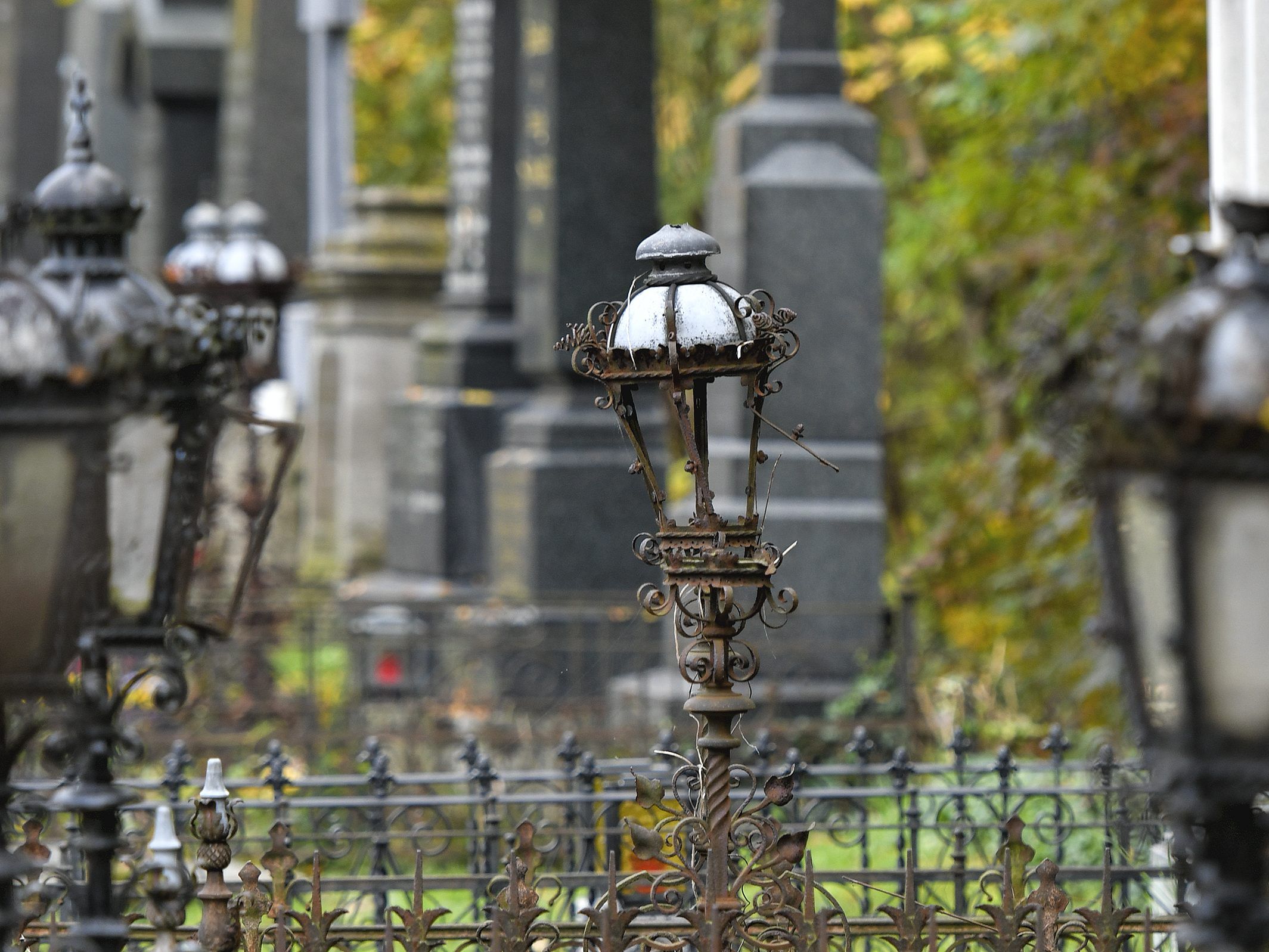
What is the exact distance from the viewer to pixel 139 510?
412cm

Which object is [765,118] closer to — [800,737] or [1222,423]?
[800,737]

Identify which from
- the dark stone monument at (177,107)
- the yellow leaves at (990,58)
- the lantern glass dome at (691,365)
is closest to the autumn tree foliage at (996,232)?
the yellow leaves at (990,58)

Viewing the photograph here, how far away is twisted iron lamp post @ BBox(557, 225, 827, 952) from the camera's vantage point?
4812 mm

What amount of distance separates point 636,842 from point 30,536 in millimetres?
1875

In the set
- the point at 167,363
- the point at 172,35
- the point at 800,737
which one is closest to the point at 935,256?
the point at 800,737

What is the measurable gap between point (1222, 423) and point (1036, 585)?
383 inches

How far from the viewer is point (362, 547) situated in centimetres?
1778

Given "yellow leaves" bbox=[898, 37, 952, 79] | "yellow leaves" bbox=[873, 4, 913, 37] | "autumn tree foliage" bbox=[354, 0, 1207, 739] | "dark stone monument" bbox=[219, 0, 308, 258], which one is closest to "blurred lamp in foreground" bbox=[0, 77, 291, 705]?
"autumn tree foliage" bbox=[354, 0, 1207, 739]

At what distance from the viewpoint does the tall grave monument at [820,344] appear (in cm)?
1086

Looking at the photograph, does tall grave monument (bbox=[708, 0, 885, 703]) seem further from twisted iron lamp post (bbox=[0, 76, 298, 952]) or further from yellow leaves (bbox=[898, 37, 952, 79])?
twisted iron lamp post (bbox=[0, 76, 298, 952])

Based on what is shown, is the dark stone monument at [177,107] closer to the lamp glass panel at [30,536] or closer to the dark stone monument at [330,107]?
the dark stone monument at [330,107]

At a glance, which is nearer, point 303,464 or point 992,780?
point 992,780

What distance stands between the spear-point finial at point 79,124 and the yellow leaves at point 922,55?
12468 millimetres

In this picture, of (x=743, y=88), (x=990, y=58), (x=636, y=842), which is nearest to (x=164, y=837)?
(x=636, y=842)
